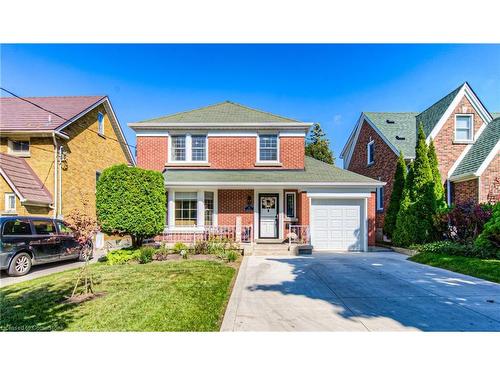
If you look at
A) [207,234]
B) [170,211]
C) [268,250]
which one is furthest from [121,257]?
[268,250]

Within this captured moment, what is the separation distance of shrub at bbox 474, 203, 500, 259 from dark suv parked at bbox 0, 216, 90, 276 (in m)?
13.1

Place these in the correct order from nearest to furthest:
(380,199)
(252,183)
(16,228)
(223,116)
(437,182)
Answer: (16,228) → (252,183) → (437,182) → (223,116) → (380,199)

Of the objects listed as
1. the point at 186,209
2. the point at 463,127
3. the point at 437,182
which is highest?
the point at 463,127

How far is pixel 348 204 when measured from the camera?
1259 centimetres

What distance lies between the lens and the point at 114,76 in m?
11.1

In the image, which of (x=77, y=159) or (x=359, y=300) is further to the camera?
(x=77, y=159)

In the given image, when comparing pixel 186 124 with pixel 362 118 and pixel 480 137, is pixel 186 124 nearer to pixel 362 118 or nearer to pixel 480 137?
pixel 362 118

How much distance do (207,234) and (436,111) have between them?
14821 mm

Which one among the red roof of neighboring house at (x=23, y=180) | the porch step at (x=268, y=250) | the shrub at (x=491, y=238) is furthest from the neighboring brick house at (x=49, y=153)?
the shrub at (x=491, y=238)

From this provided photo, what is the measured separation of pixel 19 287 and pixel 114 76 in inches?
333

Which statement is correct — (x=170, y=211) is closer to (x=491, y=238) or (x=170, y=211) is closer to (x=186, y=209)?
(x=186, y=209)

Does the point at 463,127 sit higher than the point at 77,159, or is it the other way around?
the point at 463,127
